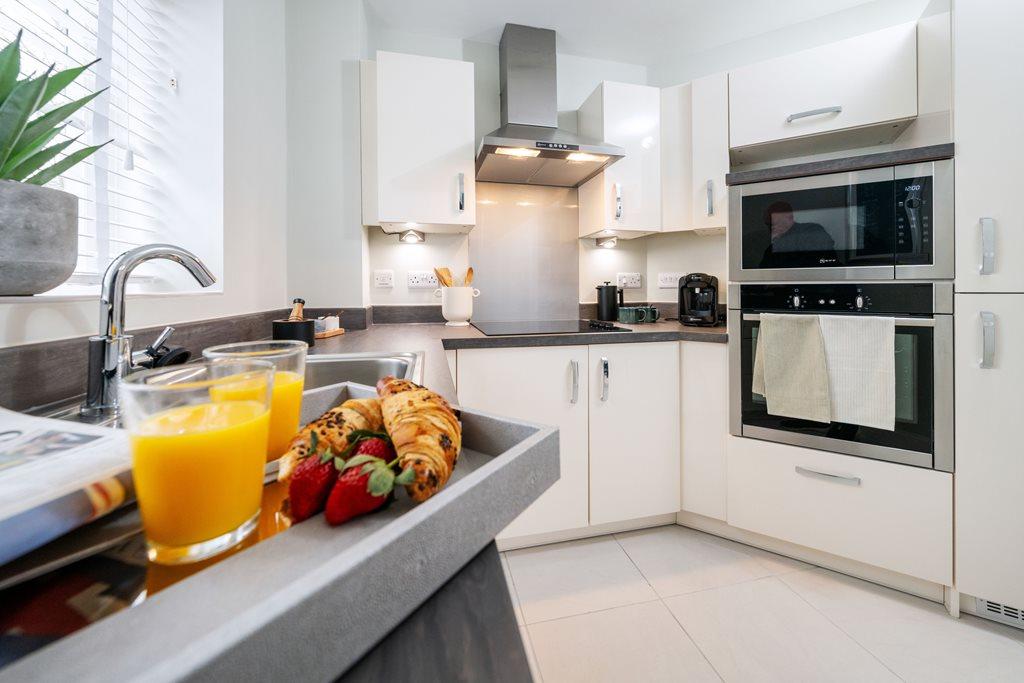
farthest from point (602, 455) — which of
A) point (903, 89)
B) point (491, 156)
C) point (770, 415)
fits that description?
point (903, 89)

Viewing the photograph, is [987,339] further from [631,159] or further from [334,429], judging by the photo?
[334,429]

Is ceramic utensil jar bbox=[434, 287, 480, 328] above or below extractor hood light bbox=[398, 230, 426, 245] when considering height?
below

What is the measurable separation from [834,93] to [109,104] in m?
2.64

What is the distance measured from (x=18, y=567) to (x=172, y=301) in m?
1.04

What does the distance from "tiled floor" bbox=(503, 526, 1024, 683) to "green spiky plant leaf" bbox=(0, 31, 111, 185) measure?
5.20 ft

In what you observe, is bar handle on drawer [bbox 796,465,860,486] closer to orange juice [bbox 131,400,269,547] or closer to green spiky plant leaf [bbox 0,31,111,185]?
orange juice [bbox 131,400,269,547]

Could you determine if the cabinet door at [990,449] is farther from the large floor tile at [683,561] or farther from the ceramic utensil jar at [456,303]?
the ceramic utensil jar at [456,303]

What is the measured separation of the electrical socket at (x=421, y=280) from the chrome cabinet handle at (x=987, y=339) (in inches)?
85.6


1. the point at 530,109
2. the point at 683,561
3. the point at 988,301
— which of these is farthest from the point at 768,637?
the point at 530,109

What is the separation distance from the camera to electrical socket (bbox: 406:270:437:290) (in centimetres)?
233

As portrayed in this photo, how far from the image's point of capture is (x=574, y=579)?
1.70 meters

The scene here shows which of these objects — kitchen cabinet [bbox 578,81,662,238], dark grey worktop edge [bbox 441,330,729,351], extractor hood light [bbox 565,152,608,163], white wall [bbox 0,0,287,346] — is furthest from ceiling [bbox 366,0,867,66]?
dark grey worktop edge [bbox 441,330,729,351]

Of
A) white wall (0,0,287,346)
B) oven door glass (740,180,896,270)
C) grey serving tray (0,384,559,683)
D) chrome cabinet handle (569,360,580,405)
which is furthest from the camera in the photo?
chrome cabinet handle (569,360,580,405)

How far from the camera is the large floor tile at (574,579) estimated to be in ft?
5.11
